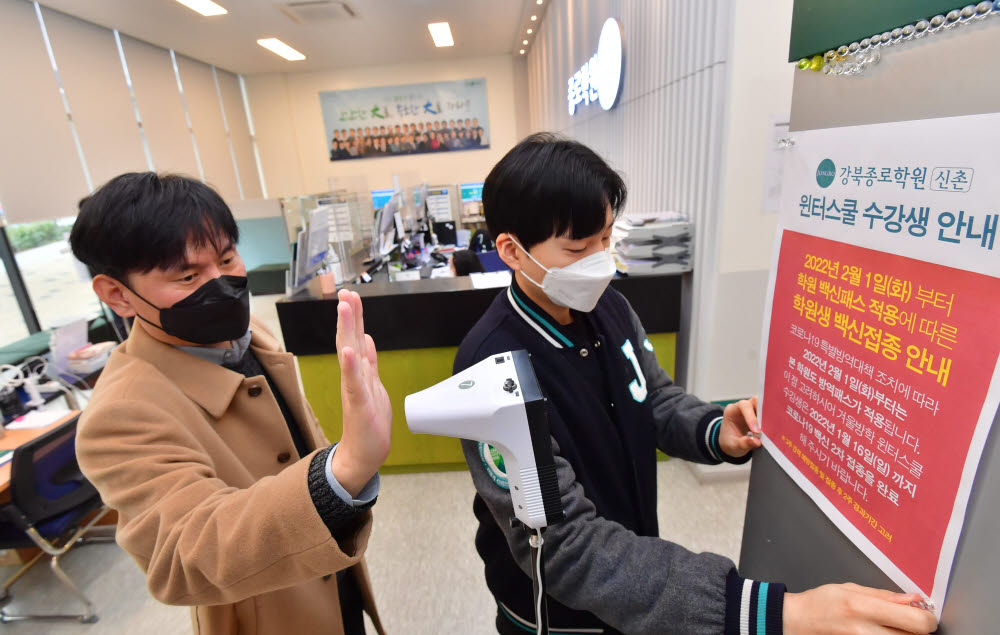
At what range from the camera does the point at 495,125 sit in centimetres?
906

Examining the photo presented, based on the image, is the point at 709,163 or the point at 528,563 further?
the point at 709,163

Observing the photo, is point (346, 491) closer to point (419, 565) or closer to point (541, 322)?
point (541, 322)

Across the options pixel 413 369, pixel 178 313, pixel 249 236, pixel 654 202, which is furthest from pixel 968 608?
pixel 249 236

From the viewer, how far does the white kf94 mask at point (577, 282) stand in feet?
2.98

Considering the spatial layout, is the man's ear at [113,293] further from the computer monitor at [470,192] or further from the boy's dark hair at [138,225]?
the computer monitor at [470,192]

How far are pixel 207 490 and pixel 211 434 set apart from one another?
0.18 metres

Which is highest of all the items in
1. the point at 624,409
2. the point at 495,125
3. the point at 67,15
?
the point at 67,15

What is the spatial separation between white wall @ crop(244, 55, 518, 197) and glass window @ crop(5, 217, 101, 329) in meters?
4.82

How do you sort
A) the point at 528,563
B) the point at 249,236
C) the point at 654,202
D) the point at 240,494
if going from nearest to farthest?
the point at 240,494 → the point at 528,563 → the point at 654,202 → the point at 249,236

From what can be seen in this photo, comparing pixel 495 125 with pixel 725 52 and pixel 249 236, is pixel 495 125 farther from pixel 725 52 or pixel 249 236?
pixel 725 52

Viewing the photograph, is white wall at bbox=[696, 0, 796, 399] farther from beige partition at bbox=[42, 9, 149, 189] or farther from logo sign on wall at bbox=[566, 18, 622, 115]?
beige partition at bbox=[42, 9, 149, 189]

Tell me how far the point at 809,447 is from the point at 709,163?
1.84 metres

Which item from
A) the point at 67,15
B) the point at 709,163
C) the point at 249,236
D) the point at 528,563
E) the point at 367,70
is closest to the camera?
the point at 528,563

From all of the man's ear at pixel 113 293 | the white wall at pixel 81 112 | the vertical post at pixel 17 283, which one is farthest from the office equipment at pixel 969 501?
the vertical post at pixel 17 283
